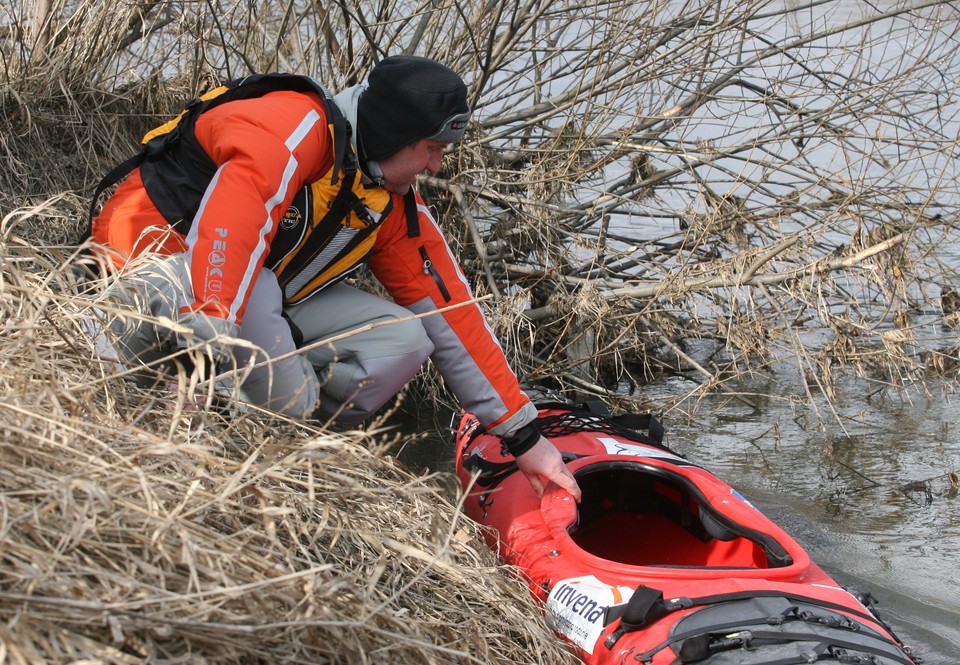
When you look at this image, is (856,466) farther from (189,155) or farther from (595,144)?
(189,155)

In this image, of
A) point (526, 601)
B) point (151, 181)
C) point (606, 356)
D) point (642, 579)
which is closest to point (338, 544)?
point (526, 601)

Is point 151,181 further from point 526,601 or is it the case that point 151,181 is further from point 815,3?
point 815,3

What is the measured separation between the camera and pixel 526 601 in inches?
101

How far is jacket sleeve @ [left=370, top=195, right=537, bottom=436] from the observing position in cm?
314

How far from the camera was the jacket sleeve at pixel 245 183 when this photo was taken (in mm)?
2557

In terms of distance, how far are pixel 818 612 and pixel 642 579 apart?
1.40 feet

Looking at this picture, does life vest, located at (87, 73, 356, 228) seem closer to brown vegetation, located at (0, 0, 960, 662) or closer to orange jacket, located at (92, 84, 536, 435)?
orange jacket, located at (92, 84, 536, 435)

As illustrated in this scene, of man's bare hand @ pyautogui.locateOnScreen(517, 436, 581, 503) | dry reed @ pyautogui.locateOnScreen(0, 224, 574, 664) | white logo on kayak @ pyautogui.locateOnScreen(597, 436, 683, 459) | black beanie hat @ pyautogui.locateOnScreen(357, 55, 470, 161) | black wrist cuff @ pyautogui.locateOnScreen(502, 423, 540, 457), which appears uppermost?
black beanie hat @ pyautogui.locateOnScreen(357, 55, 470, 161)

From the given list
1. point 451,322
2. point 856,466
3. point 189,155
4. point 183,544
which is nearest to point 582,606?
point 451,322

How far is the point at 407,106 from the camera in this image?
2936 millimetres

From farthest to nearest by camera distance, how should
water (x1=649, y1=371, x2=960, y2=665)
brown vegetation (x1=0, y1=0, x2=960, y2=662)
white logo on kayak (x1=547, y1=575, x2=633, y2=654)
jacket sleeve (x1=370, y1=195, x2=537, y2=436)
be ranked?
brown vegetation (x1=0, y1=0, x2=960, y2=662) → water (x1=649, y1=371, x2=960, y2=665) → jacket sleeve (x1=370, y1=195, x2=537, y2=436) → white logo on kayak (x1=547, y1=575, x2=633, y2=654)

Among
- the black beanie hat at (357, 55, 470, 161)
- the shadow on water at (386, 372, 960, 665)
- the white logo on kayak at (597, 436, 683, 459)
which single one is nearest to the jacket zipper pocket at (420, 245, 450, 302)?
the black beanie hat at (357, 55, 470, 161)

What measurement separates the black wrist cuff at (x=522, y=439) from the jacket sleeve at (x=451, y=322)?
2 cm

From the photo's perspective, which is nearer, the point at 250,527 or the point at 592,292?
the point at 250,527
